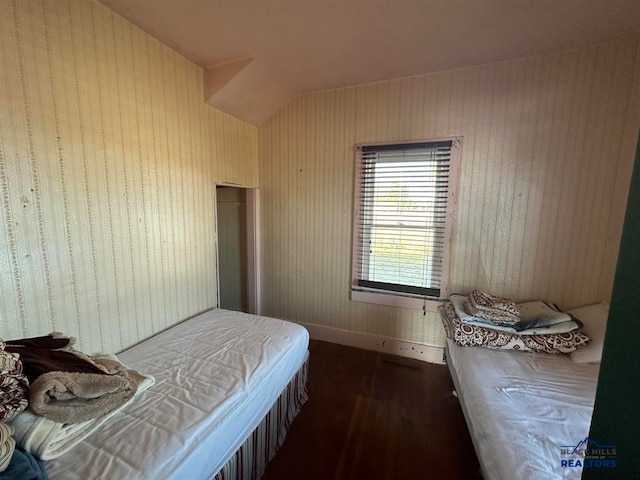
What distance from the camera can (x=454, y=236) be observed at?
96.6 inches

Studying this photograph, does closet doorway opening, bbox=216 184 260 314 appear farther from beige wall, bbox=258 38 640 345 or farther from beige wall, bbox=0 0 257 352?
beige wall, bbox=0 0 257 352

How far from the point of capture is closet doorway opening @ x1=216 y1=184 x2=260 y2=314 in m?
3.20

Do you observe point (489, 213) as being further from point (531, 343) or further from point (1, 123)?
point (1, 123)

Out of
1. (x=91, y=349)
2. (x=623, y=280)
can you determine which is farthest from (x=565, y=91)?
(x=91, y=349)

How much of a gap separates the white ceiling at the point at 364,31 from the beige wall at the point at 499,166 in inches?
8.5

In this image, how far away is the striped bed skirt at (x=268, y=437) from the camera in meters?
1.29

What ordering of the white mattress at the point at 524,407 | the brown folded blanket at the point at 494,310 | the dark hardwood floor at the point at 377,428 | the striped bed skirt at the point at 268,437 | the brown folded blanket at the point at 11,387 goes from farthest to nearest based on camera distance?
the brown folded blanket at the point at 494,310 < the dark hardwood floor at the point at 377,428 < the striped bed skirt at the point at 268,437 < the white mattress at the point at 524,407 < the brown folded blanket at the point at 11,387

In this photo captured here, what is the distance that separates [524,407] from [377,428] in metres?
0.93

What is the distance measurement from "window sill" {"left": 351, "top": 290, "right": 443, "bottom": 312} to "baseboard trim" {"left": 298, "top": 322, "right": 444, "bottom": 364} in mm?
377

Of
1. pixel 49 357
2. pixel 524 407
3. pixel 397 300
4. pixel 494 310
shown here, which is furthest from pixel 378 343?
pixel 49 357

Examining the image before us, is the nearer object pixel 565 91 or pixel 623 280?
pixel 623 280

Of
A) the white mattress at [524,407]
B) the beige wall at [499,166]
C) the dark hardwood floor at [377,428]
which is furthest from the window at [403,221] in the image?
the white mattress at [524,407]

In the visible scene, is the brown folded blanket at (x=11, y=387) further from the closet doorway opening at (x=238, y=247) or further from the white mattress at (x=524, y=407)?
the closet doorway opening at (x=238, y=247)

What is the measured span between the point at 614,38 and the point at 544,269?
70.0 inches
